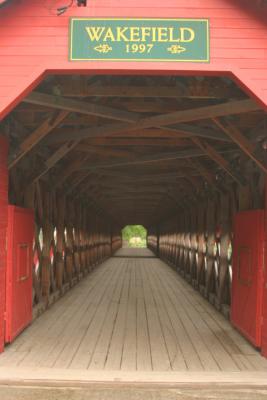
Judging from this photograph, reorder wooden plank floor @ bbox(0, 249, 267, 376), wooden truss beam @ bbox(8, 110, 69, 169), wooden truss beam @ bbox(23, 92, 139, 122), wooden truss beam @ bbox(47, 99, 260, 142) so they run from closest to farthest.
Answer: wooden truss beam @ bbox(23, 92, 139, 122), wooden truss beam @ bbox(47, 99, 260, 142), wooden plank floor @ bbox(0, 249, 267, 376), wooden truss beam @ bbox(8, 110, 69, 169)

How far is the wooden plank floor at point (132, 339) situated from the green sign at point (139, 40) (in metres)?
3.86

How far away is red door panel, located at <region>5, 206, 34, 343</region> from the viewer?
289 inches

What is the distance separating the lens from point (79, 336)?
331 inches

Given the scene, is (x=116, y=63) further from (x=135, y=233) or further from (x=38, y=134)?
(x=135, y=233)

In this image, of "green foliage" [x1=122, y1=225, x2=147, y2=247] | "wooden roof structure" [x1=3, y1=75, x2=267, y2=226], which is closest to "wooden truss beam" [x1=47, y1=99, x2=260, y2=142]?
"wooden roof structure" [x1=3, y1=75, x2=267, y2=226]

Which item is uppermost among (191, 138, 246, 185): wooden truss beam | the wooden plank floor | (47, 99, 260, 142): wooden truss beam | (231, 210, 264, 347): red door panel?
(47, 99, 260, 142): wooden truss beam

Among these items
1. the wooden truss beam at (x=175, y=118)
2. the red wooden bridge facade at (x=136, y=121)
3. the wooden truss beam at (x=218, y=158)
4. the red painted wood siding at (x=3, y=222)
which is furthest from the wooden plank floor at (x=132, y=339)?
the wooden truss beam at (x=175, y=118)

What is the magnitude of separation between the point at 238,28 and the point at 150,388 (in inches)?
165

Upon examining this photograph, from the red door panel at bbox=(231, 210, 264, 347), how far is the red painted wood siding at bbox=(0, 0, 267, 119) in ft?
9.05

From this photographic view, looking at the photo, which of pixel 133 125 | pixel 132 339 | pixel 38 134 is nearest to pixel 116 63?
pixel 38 134

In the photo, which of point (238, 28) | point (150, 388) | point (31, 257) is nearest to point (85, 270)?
point (31, 257)

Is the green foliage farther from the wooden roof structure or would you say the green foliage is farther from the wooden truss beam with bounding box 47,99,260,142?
the wooden truss beam with bounding box 47,99,260,142

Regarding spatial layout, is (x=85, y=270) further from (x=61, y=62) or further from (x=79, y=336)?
(x=61, y=62)

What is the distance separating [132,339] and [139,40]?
4.88m
